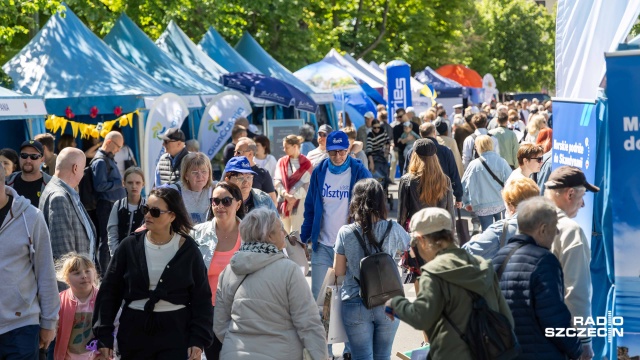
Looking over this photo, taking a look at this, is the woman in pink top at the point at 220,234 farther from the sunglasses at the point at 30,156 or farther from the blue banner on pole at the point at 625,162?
the sunglasses at the point at 30,156

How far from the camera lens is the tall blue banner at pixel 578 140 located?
273 inches

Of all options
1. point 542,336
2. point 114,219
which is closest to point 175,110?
point 114,219

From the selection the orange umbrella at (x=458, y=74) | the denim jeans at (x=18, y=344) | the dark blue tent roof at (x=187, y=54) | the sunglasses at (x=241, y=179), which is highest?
the dark blue tent roof at (x=187, y=54)

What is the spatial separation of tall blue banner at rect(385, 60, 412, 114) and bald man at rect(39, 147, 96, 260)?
677 inches

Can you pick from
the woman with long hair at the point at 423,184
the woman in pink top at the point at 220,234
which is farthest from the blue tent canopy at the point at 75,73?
the woman in pink top at the point at 220,234

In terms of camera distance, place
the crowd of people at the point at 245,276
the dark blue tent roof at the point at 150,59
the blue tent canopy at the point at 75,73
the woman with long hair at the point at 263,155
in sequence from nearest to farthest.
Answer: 1. the crowd of people at the point at 245,276
2. the woman with long hair at the point at 263,155
3. the blue tent canopy at the point at 75,73
4. the dark blue tent roof at the point at 150,59

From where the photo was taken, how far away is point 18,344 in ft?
18.7

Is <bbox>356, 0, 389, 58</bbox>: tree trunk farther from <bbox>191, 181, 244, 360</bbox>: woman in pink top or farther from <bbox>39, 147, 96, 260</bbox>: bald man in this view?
<bbox>191, 181, 244, 360</bbox>: woman in pink top

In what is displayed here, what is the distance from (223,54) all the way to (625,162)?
17754mm

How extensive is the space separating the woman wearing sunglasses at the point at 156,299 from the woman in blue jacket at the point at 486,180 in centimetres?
667

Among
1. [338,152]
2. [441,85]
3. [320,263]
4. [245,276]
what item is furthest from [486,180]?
[441,85]

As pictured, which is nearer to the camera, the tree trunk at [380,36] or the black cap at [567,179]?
the black cap at [567,179]

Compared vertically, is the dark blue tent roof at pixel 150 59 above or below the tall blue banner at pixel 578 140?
above

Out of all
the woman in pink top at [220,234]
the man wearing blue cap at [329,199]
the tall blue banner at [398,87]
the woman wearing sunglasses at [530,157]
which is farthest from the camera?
the tall blue banner at [398,87]
